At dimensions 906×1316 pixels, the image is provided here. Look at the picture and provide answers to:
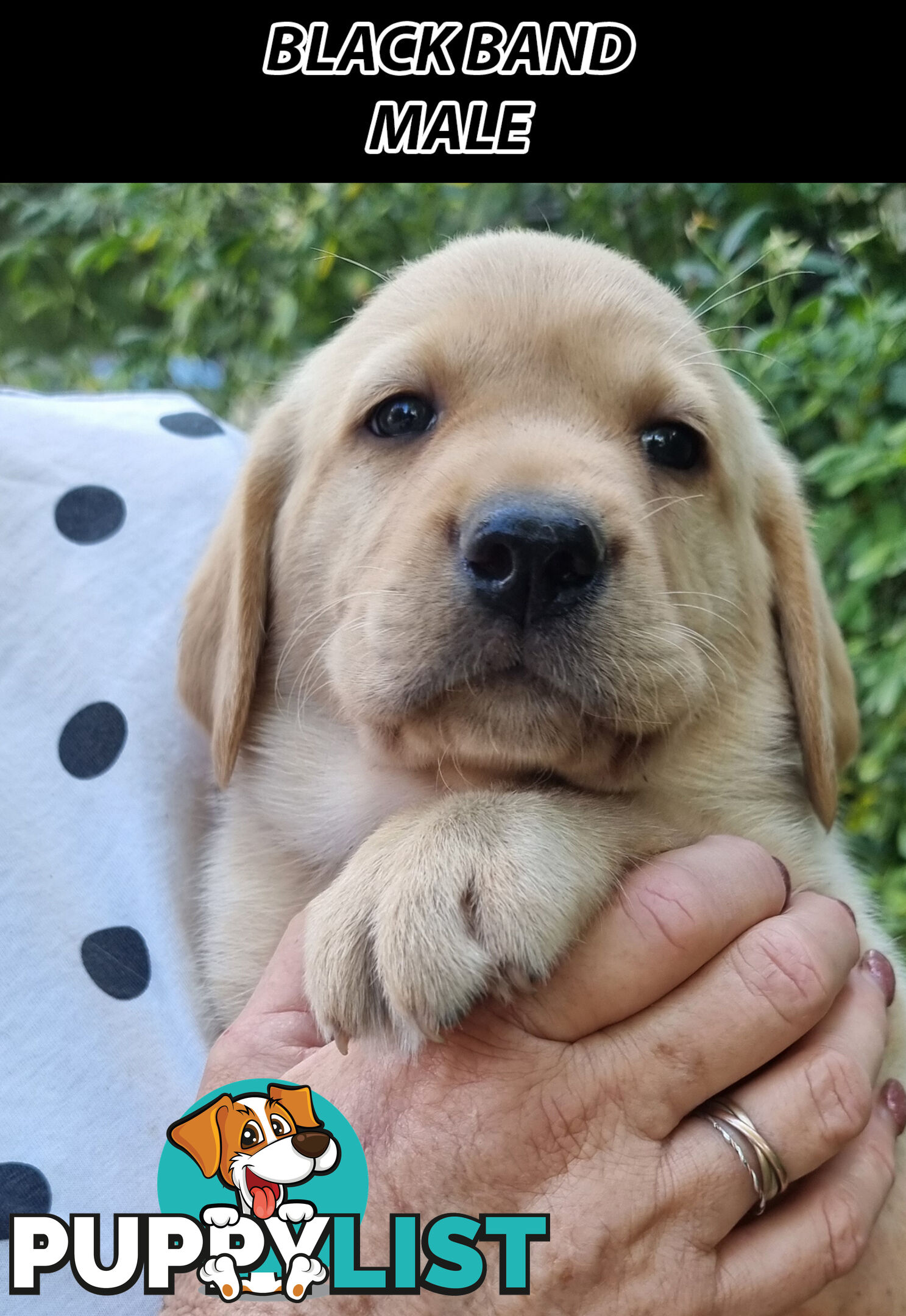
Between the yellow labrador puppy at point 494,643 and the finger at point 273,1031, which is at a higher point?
the yellow labrador puppy at point 494,643

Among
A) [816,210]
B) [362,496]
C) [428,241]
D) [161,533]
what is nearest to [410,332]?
[362,496]

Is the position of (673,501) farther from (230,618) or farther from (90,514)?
(90,514)

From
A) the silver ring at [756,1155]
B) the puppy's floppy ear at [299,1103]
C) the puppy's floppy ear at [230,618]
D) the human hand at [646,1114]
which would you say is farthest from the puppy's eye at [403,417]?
the silver ring at [756,1155]

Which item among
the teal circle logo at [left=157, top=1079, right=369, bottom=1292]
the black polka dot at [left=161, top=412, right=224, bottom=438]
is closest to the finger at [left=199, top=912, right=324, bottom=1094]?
the teal circle logo at [left=157, top=1079, right=369, bottom=1292]

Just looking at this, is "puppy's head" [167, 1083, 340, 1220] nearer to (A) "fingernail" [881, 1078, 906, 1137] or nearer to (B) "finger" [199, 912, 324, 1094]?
(B) "finger" [199, 912, 324, 1094]

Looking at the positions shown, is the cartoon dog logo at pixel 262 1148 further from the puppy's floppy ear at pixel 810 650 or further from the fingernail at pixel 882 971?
the puppy's floppy ear at pixel 810 650

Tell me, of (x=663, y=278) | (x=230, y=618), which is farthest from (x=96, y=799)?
(x=663, y=278)

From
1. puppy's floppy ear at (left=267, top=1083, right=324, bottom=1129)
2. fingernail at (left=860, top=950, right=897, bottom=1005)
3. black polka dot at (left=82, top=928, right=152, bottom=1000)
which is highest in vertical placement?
fingernail at (left=860, top=950, right=897, bottom=1005)
